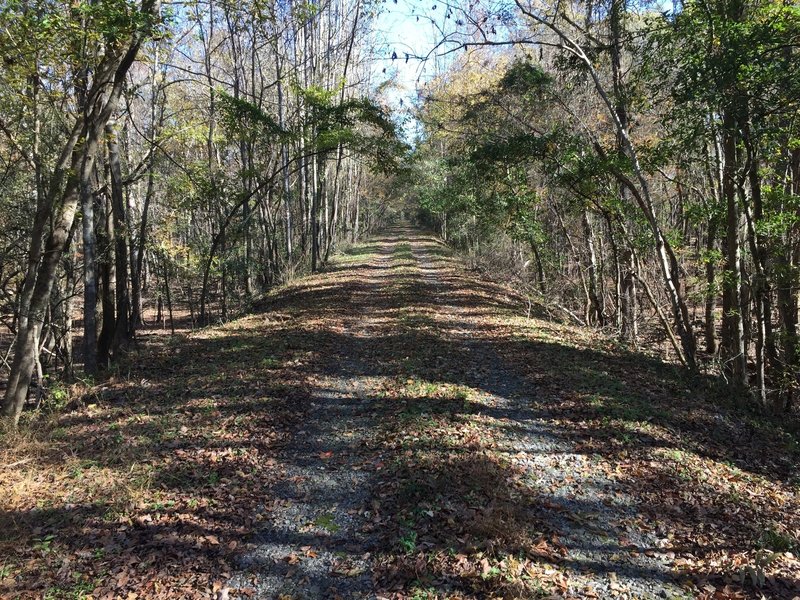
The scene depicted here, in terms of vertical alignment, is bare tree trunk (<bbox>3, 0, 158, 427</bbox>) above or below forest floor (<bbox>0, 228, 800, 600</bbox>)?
above

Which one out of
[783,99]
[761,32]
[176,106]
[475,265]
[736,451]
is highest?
[176,106]

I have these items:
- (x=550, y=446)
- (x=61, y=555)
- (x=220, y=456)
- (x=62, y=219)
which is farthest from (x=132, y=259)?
(x=550, y=446)

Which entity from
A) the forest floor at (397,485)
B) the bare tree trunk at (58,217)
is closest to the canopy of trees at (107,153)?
the bare tree trunk at (58,217)

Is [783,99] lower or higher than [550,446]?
higher

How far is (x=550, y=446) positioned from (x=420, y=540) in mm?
2505

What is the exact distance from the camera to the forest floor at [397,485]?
396 centimetres

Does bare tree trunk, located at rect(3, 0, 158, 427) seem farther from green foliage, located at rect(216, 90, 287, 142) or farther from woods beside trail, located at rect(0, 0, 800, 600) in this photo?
green foliage, located at rect(216, 90, 287, 142)

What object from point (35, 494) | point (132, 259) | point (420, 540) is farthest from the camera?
point (132, 259)

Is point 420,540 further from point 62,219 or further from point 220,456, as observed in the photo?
point 62,219

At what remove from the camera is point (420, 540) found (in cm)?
433

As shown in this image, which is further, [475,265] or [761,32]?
[475,265]

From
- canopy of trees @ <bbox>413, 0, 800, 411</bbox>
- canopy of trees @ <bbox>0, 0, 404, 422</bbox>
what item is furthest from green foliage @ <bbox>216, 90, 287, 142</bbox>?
canopy of trees @ <bbox>413, 0, 800, 411</bbox>

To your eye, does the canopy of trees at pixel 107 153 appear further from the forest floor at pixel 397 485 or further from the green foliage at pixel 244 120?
the forest floor at pixel 397 485

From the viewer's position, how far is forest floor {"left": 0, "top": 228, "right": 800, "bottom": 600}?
156 inches
